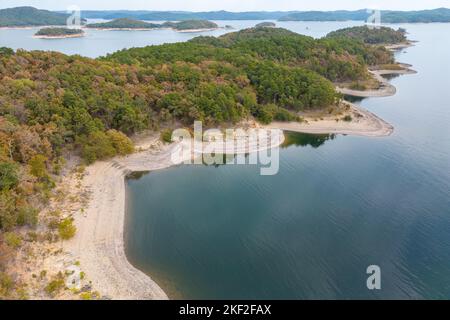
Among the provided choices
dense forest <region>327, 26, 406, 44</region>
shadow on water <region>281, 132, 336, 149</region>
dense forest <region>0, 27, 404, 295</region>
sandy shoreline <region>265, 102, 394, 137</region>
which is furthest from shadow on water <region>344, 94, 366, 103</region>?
dense forest <region>327, 26, 406, 44</region>

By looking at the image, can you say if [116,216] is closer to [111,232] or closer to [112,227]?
[112,227]

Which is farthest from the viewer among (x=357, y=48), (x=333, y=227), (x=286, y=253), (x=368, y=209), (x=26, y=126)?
(x=357, y=48)

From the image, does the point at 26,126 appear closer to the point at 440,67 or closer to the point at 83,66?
the point at 83,66

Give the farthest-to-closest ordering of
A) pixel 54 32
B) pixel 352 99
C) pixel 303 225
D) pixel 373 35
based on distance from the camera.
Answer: pixel 54 32 < pixel 373 35 < pixel 352 99 < pixel 303 225

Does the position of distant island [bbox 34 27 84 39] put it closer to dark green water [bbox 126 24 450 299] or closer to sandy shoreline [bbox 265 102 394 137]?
sandy shoreline [bbox 265 102 394 137]

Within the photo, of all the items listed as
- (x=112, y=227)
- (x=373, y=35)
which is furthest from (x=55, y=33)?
(x=112, y=227)

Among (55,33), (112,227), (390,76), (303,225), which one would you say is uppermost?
(55,33)
